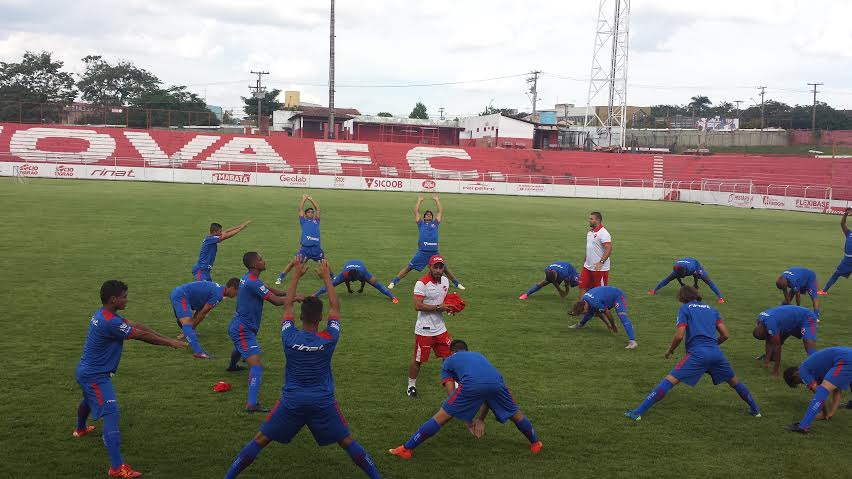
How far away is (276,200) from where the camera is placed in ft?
128

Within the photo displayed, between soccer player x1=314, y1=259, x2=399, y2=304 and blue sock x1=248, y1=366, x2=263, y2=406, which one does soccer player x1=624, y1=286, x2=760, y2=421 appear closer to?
blue sock x1=248, y1=366, x2=263, y2=406

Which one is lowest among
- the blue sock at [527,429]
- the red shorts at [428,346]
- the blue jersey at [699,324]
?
the blue sock at [527,429]

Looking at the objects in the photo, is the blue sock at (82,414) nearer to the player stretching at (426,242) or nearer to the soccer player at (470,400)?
the soccer player at (470,400)

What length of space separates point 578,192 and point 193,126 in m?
42.4

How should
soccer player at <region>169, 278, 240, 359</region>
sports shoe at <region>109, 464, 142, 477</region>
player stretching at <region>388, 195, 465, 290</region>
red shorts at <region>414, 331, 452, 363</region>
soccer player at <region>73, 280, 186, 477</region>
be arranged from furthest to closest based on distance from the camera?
player stretching at <region>388, 195, 465, 290</region> → soccer player at <region>169, 278, 240, 359</region> → red shorts at <region>414, 331, 452, 363</region> → soccer player at <region>73, 280, 186, 477</region> → sports shoe at <region>109, 464, 142, 477</region>

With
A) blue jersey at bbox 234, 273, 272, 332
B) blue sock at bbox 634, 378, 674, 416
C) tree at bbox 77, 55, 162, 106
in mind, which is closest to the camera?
blue sock at bbox 634, 378, 674, 416

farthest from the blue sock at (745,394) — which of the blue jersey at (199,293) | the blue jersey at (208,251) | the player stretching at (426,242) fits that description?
the blue jersey at (208,251)

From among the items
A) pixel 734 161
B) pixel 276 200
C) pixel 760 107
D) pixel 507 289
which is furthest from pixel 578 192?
pixel 760 107

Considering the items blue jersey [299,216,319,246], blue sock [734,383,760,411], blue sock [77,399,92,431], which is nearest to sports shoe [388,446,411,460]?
blue sock [77,399,92,431]

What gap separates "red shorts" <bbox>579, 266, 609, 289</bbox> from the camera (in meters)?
15.1

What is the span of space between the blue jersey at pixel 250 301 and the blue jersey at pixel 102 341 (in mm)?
2233

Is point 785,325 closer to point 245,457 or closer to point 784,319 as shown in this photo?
point 784,319

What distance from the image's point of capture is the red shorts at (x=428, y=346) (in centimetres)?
970

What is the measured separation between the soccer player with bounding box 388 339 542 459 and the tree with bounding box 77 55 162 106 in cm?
9825
